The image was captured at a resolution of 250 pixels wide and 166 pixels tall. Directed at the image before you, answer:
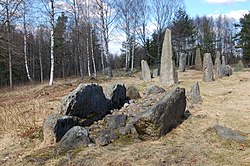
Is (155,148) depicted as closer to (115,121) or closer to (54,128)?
(115,121)

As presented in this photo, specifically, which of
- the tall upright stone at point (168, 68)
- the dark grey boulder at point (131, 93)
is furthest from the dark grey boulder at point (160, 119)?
the tall upright stone at point (168, 68)

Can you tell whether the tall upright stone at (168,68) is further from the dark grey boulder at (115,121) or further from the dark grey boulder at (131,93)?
the dark grey boulder at (115,121)

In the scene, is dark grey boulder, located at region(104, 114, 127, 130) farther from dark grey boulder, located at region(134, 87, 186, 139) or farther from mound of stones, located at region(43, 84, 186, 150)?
dark grey boulder, located at region(134, 87, 186, 139)

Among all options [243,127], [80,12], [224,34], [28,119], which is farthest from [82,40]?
[224,34]

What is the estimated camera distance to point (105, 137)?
216 inches

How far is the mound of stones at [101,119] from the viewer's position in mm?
5379

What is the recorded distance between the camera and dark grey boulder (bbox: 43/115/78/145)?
18.1ft

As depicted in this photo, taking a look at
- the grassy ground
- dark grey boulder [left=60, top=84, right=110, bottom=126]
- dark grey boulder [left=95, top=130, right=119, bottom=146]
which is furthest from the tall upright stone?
dark grey boulder [left=95, top=130, right=119, bottom=146]

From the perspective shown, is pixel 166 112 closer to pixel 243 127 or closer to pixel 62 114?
pixel 243 127

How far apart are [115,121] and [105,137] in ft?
3.13

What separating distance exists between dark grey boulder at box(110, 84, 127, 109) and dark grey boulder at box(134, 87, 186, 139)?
2303 mm

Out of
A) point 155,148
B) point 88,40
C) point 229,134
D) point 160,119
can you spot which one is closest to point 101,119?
point 160,119

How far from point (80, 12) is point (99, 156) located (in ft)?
79.3

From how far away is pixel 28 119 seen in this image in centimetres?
731
